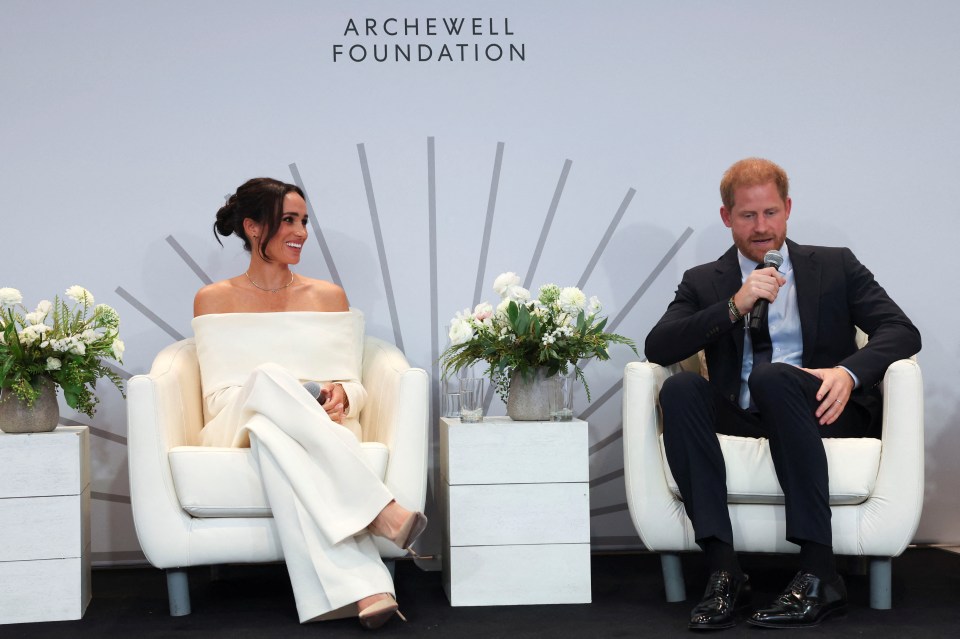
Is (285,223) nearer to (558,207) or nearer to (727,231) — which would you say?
(558,207)

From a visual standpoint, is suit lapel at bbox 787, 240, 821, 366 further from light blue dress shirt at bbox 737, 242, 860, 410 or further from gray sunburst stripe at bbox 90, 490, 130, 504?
gray sunburst stripe at bbox 90, 490, 130, 504

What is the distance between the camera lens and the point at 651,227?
3744 millimetres

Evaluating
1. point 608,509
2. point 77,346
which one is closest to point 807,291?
point 608,509

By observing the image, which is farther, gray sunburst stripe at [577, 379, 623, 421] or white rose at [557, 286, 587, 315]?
gray sunburst stripe at [577, 379, 623, 421]

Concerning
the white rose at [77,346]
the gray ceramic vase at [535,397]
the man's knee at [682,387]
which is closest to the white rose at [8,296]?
the white rose at [77,346]

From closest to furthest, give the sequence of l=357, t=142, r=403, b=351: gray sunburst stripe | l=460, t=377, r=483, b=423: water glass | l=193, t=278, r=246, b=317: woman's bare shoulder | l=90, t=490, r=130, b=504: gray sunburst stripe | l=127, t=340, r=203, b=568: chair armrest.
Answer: l=127, t=340, r=203, b=568: chair armrest < l=460, t=377, r=483, b=423: water glass < l=193, t=278, r=246, b=317: woman's bare shoulder < l=90, t=490, r=130, b=504: gray sunburst stripe < l=357, t=142, r=403, b=351: gray sunburst stripe

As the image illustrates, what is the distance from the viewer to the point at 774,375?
2.60 m

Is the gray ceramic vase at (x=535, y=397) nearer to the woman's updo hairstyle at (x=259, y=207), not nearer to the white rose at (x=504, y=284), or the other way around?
the white rose at (x=504, y=284)

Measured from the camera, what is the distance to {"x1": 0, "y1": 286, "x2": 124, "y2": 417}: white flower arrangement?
277 centimetres

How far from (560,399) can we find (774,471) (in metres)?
0.64

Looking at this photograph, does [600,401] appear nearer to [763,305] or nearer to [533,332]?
[533,332]

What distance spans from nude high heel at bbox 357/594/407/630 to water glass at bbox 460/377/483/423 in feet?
1.94

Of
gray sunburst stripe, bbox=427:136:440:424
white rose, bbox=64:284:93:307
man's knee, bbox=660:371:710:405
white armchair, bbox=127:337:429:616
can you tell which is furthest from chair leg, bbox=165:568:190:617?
man's knee, bbox=660:371:710:405

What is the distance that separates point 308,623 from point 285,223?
1339 mm
